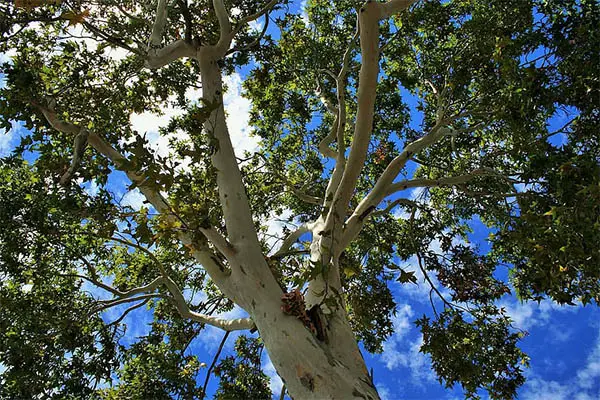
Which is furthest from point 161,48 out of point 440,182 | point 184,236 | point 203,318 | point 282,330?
point 440,182

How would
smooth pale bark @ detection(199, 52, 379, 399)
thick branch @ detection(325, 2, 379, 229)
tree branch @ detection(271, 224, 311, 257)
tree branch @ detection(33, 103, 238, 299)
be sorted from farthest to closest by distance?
tree branch @ detection(271, 224, 311, 257) → tree branch @ detection(33, 103, 238, 299) → thick branch @ detection(325, 2, 379, 229) → smooth pale bark @ detection(199, 52, 379, 399)

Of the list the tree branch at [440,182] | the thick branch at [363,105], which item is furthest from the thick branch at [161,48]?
the tree branch at [440,182]

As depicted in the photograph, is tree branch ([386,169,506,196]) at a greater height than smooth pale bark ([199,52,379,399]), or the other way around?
tree branch ([386,169,506,196])

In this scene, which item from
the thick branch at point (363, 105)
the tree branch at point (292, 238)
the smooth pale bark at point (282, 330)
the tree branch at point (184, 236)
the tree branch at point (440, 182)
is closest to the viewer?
the smooth pale bark at point (282, 330)

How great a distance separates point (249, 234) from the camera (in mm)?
4648

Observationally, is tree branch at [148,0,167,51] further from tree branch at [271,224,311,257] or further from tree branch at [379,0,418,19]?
tree branch at [271,224,311,257]

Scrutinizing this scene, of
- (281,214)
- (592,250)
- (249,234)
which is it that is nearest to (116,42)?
(249,234)

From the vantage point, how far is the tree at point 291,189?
4.16 meters

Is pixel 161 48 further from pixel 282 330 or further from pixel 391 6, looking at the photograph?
pixel 282 330

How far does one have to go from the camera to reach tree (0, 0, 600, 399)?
164 inches

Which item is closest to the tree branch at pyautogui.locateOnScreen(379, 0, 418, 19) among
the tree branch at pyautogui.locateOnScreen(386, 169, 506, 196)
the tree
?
the tree

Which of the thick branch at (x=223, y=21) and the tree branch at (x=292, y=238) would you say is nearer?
the thick branch at (x=223, y=21)

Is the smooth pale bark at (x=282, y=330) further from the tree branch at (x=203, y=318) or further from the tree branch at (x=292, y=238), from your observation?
the tree branch at (x=292, y=238)

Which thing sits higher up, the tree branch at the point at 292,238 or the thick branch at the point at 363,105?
the tree branch at the point at 292,238
